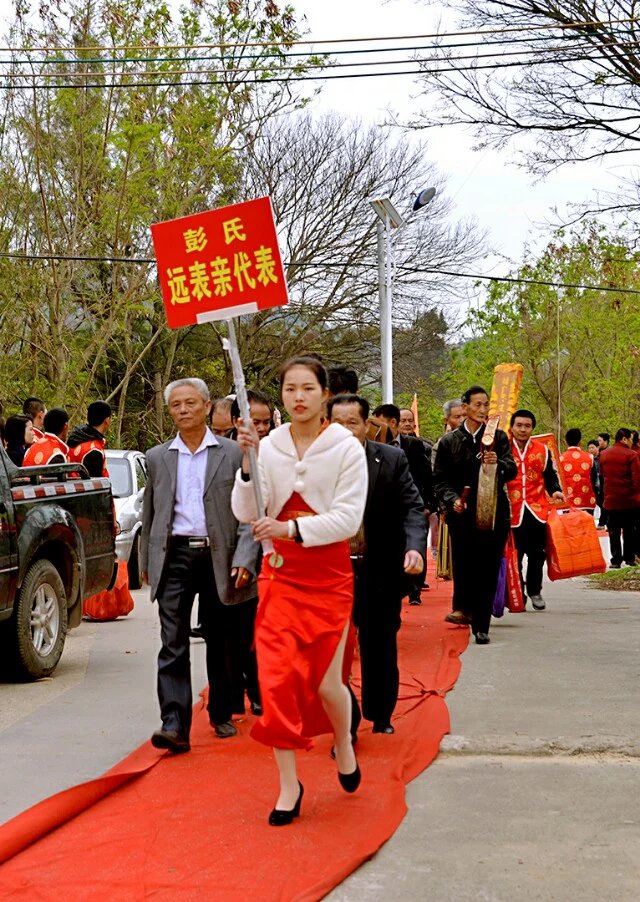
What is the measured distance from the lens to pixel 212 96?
25.9 m

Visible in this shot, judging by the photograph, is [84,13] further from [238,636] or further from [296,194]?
[238,636]

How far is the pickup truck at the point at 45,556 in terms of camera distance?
28.9 ft

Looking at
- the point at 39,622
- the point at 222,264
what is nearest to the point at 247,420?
the point at 222,264

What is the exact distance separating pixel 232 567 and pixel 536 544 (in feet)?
21.6

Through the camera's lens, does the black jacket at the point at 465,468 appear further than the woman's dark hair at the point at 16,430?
No

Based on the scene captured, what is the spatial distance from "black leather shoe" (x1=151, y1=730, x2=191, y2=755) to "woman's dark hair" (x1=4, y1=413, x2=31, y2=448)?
6.60 metres

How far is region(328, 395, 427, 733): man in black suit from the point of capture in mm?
6945

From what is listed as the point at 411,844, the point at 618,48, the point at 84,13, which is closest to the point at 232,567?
the point at 411,844

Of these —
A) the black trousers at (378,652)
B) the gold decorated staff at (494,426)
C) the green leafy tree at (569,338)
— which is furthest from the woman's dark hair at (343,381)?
the green leafy tree at (569,338)

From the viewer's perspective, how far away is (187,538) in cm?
682

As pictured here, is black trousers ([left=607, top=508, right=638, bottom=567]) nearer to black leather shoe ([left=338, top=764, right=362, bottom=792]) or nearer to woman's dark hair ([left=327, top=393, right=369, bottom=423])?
woman's dark hair ([left=327, top=393, right=369, bottom=423])

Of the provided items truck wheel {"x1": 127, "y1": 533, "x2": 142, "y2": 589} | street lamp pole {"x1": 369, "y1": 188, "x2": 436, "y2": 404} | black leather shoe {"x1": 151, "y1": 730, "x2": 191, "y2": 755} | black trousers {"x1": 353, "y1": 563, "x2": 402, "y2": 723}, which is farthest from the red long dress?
street lamp pole {"x1": 369, "y1": 188, "x2": 436, "y2": 404}

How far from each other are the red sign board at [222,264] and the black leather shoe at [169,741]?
79.1 inches

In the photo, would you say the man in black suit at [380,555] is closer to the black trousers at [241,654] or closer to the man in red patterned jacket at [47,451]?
the black trousers at [241,654]
